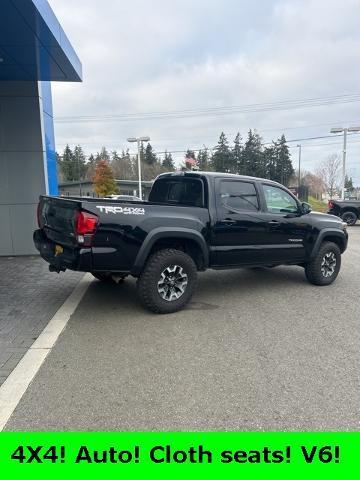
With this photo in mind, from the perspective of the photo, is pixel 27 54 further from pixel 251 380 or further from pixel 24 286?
pixel 251 380

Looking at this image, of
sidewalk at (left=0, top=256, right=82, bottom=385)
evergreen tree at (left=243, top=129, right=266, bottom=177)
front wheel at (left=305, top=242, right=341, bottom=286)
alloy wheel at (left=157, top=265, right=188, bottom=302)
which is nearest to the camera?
sidewalk at (left=0, top=256, right=82, bottom=385)

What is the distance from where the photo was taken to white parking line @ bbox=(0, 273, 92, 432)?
3.02m

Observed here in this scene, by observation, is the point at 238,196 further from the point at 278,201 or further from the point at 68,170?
the point at 68,170

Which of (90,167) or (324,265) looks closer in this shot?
(324,265)

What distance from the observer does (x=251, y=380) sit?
3398 mm

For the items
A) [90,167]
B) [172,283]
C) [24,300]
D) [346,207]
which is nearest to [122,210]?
[172,283]

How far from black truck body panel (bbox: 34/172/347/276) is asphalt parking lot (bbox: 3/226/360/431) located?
78 cm

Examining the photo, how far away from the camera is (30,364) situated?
367 cm

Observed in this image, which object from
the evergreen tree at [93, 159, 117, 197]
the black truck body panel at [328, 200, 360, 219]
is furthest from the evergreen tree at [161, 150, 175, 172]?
the black truck body panel at [328, 200, 360, 219]

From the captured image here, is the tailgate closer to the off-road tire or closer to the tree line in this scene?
the off-road tire

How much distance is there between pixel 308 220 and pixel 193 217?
2.39m

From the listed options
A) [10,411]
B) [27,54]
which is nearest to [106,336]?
[10,411]

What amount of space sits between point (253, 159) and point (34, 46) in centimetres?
5757

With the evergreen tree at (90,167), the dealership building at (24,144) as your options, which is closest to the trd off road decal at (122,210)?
the dealership building at (24,144)
